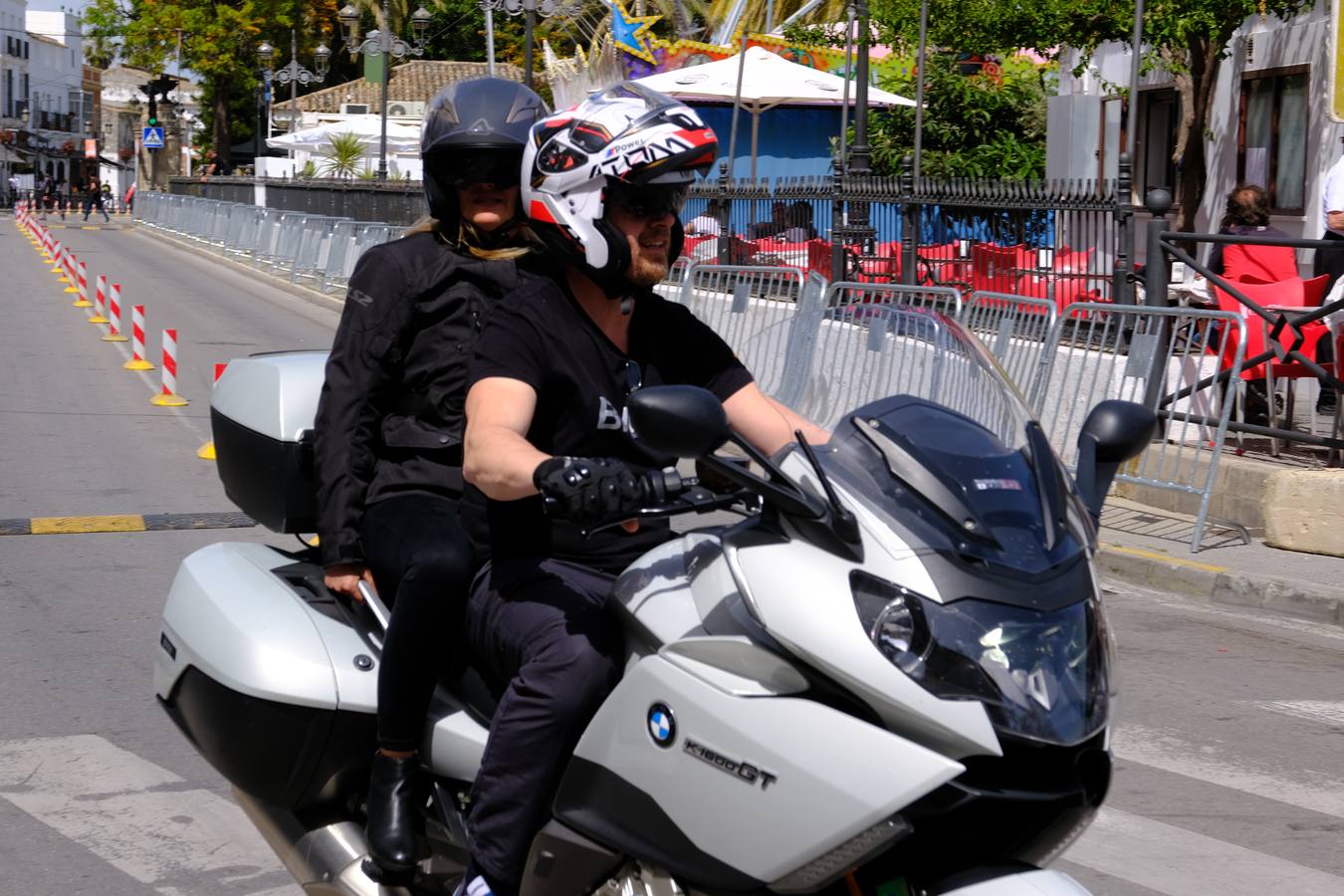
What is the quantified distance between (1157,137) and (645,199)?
71.5ft

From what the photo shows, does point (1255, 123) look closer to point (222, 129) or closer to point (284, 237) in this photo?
point (284, 237)

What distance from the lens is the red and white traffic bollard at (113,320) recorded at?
20.1 meters

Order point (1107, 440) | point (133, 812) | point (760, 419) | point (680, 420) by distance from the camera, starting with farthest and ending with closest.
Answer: point (133, 812)
point (760, 419)
point (1107, 440)
point (680, 420)

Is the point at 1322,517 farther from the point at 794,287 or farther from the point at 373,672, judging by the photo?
the point at 373,672

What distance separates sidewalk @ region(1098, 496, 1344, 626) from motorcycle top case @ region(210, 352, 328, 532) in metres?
5.35

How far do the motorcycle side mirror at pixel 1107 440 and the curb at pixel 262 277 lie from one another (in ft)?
46.1

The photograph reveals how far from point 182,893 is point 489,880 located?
1527mm

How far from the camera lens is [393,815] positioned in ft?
11.3

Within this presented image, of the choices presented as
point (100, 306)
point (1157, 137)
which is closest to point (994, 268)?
point (1157, 137)

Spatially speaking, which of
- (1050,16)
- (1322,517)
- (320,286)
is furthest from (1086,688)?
(320,286)

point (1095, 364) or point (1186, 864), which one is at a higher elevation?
point (1095, 364)

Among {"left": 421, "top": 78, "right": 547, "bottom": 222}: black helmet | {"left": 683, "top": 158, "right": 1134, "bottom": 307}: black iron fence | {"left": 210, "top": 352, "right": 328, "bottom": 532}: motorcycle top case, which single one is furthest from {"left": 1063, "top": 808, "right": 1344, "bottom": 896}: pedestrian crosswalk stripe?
{"left": 683, "top": 158, "right": 1134, "bottom": 307}: black iron fence

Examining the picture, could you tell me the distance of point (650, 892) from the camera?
9.47 feet

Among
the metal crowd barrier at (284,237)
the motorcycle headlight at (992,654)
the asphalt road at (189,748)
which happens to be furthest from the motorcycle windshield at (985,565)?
the metal crowd barrier at (284,237)
